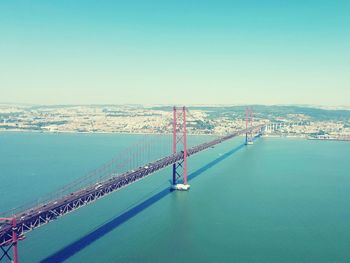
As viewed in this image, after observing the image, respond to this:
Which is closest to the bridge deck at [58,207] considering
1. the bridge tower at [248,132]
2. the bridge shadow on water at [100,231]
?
the bridge shadow on water at [100,231]

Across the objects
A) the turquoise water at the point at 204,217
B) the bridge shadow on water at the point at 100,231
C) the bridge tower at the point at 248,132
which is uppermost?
the bridge tower at the point at 248,132

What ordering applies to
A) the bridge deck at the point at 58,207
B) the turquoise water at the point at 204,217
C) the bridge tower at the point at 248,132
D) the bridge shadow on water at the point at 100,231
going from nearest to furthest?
the bridge deck at the point at 58,207 → the bridge shadow on water at the point at 100,231 → the turquoise water at the point at 204,217 → the bridge tower at the point at 248,132

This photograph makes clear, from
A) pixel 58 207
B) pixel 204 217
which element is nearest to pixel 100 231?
pixel 58 207

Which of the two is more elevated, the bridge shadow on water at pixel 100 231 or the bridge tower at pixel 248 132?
the bridge tower at pixel 248 132

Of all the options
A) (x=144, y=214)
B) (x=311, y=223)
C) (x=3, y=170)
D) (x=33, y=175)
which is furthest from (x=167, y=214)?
(x=3, y=170)

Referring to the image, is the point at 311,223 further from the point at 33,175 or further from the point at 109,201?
the point at 33,175

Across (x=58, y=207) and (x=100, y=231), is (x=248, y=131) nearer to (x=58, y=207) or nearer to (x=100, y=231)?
(x=100, y=231)

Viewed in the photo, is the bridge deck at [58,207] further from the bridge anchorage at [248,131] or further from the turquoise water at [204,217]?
the bridge anchorage at [248,131]

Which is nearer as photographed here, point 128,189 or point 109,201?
point 109,201
